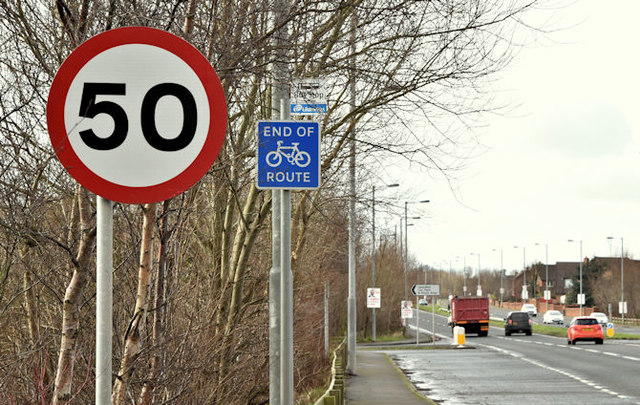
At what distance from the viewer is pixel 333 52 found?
10727 mm

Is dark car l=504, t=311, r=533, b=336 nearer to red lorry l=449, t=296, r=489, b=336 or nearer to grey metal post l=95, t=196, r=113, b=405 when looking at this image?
red lorry l=449, t=296, r=489, b=336

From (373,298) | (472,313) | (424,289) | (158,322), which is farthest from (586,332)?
(158,322)

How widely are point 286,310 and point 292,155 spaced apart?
153cm

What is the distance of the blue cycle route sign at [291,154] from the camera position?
31.7 ft

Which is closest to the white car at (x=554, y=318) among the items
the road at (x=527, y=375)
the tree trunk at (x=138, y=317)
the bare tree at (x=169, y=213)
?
the road at (x=527, y=375)

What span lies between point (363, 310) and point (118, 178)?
59.4 m

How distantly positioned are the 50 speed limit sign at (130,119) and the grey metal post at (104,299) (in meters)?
0.12

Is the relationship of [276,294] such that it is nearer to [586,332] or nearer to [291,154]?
[291,154]

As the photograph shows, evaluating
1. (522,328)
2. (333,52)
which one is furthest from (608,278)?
(333,52)

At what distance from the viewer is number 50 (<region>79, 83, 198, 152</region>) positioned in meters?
3.86

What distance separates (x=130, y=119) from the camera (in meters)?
3.89

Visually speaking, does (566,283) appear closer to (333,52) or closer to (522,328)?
(522,328)

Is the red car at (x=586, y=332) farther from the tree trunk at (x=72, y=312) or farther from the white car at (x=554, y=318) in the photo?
the white car at (x=554, y=318)

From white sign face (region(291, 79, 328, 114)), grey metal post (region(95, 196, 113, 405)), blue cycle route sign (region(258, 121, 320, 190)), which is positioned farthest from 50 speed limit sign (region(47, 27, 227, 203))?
blue cycle route sign (region(258, 121, 320, 190))
